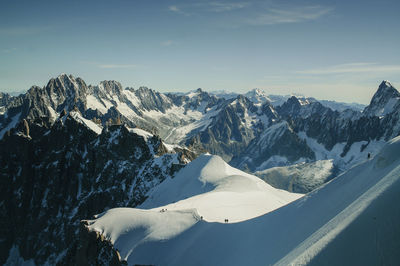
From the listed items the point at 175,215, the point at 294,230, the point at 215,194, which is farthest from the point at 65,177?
the point at 294,230

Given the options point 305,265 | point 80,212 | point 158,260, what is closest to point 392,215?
point 305,265

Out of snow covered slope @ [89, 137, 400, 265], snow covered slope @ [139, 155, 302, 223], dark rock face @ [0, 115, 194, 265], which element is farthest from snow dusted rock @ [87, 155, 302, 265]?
dark rock face @ [0, 115, 194, 265]

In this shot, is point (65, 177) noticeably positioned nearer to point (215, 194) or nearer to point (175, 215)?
point (215, 194)

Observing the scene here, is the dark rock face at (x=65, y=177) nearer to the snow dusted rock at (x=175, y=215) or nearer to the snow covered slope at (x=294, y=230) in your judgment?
the snow dusted rock at (x=175, y=215)

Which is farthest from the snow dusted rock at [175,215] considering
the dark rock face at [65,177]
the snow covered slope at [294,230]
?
the dark rock face at [65,177]

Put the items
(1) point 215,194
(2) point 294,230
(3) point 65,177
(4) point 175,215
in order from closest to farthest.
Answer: (2) point 294,230 → (4) point 175,215 → (1) point 215,194 → (3) point 65,177

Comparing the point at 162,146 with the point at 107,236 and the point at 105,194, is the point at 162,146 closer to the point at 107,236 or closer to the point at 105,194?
the point at 105,194

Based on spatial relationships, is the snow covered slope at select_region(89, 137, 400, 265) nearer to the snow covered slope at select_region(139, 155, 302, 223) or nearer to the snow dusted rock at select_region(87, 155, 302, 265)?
the snow dusted rock at select_region(87, 155, 302, 265)
